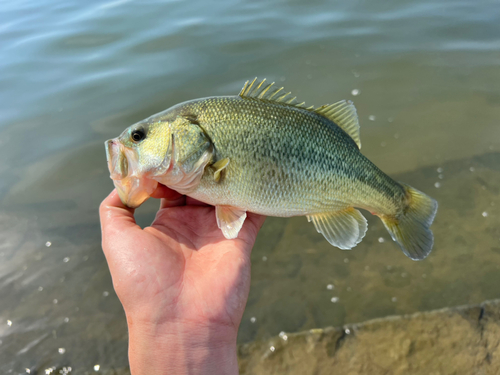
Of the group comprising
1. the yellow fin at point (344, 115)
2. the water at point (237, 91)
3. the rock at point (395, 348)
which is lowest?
the rock at point (395, 348)

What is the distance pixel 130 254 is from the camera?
2.15 meters

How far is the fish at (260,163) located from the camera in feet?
7.60

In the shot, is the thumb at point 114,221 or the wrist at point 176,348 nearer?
the wrist at point 176,348

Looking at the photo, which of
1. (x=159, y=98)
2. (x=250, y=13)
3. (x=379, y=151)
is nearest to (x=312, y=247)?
(x=379, y=151)

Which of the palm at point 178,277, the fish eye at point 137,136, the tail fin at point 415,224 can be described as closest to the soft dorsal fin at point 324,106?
the tail fin at point 415,224

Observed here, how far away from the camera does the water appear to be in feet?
11.4

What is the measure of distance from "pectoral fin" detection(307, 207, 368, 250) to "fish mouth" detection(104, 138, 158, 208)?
1342mm

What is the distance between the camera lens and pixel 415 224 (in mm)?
2646

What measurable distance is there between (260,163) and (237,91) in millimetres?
4016

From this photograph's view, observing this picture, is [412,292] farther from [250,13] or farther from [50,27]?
[50,27]

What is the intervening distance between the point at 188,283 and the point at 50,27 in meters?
9.90

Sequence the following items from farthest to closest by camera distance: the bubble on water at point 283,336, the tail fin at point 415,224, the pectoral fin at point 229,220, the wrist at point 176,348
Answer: the bubble on water at point 283,336
the tail fin at point 415,224
the pectoral fin at point 229,220
the wrist at point 176,348

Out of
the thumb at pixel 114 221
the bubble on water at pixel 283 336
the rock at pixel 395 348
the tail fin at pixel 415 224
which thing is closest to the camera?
the thumb at pixel 114 221

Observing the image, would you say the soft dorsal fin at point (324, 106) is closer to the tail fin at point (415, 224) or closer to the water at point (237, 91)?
the tail fin at point (415, 224)
